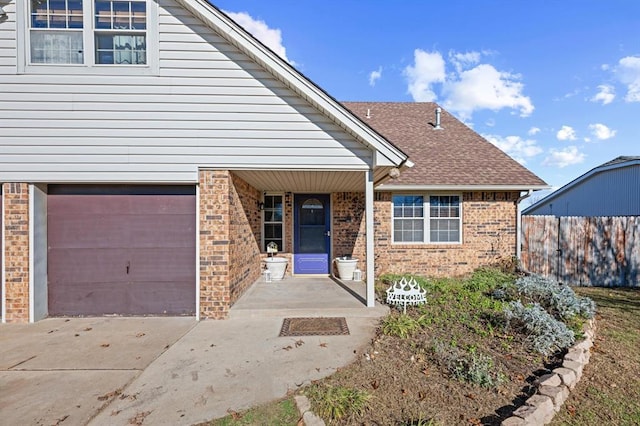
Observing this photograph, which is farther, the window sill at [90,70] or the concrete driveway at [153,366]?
the window sill at [90,70]

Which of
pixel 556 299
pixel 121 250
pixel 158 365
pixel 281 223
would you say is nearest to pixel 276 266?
pixel 281 223

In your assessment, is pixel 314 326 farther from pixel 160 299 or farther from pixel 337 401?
pixel 160 299

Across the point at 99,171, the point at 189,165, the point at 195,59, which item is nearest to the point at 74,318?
the point at 99,171

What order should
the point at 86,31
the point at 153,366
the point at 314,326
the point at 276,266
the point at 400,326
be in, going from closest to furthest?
the point at 153,366 < the point at 400,326 < the point at 314,326 < the point at 86,31 < the point at 276,266

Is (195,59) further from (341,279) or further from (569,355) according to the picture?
(569,355)

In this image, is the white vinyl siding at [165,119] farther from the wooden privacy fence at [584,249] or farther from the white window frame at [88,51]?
the wooden privacy fence at [584,249]

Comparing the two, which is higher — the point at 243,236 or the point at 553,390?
the point at 243,236

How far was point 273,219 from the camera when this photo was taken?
8.91 metres

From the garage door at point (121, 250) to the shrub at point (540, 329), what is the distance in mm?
5395

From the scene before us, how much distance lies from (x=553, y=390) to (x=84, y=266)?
23.3ft

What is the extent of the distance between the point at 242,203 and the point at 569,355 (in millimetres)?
5937

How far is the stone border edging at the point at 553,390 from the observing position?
2571 mm

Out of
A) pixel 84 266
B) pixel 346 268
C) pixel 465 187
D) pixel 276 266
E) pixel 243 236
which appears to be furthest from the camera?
pixel 465 187

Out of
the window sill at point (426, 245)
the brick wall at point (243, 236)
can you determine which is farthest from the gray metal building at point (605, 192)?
the brick wall at point (243, 236)
